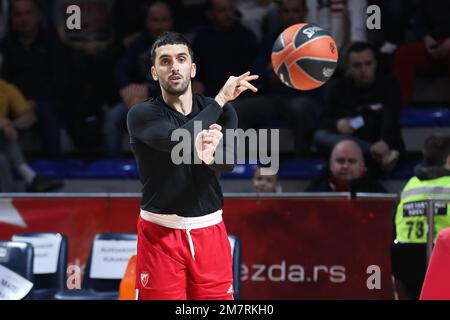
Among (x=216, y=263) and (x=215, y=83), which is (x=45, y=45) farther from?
(x=216, y=263)

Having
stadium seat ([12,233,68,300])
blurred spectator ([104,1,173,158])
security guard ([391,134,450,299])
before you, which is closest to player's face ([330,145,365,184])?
security guard ([391,134,450,299])

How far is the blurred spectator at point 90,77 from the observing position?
396 inches

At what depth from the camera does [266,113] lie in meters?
9.23

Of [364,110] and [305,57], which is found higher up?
[305,57]

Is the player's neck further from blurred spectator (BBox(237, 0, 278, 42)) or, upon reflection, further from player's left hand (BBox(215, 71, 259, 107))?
blurred spectator (BBox(237, 0, 278, 42))

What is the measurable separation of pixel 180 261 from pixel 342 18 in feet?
15.4

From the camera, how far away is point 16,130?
32.8ft

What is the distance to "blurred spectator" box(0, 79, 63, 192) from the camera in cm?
954

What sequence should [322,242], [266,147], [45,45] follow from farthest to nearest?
[45,45]
[266,147]
[322,242]

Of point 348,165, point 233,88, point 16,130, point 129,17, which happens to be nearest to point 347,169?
point 348,165

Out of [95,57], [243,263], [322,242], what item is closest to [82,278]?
[243,263]

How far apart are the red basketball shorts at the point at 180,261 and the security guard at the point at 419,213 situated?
217 centimetres

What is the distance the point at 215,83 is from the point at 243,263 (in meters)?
2.45

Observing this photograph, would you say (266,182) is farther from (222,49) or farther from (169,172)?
(169,172)
